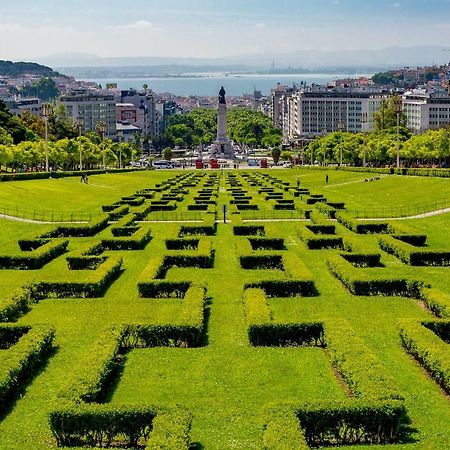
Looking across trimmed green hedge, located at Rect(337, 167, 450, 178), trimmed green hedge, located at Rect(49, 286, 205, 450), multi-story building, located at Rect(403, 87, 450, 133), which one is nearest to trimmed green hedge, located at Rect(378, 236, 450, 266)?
trimmed green hedge, located at Rect(49, 286, 205, 450)

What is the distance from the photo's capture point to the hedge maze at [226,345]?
15.5 m

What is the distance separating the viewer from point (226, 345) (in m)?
22.3

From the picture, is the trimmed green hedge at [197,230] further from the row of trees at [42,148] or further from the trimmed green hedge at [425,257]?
the row of trees at [42,148]

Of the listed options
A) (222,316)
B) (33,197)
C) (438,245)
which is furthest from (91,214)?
(222,316)

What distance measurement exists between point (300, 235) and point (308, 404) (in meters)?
26.6

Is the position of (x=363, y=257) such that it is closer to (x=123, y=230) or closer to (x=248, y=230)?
(x=248, y=230)

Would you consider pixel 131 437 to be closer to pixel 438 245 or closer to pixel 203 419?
pixel 203 419

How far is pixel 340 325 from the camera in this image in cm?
2194

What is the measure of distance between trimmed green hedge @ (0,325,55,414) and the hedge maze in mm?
53

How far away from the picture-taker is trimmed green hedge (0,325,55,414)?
18.0m

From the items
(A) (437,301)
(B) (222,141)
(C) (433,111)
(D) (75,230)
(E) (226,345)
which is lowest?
(E) (226,345)

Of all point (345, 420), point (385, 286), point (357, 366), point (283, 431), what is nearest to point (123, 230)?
point (385, 286)

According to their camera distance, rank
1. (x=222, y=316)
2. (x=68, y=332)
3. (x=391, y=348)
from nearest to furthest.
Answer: (x=391, y=348)
(x=68, y=332)
(x=222, y=316)

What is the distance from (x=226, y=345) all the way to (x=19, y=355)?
6.52 m
